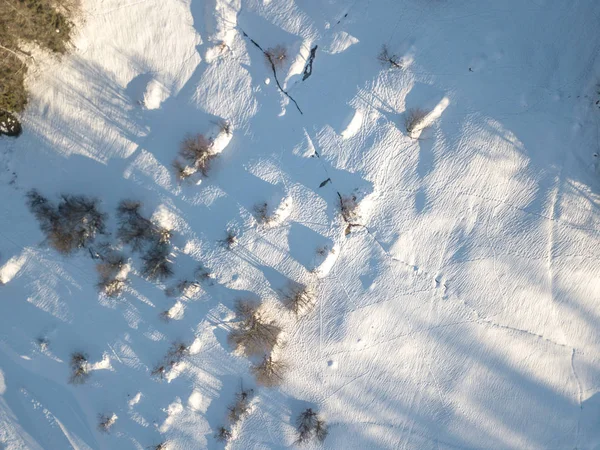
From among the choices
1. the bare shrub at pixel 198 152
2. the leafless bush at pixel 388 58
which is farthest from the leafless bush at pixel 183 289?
the leafless bush at pixel 388 58

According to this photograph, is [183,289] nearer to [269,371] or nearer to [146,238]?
[146,238]

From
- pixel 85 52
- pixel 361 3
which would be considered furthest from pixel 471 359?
pixel 85 52

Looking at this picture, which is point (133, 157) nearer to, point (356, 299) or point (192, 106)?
point (192, 106)

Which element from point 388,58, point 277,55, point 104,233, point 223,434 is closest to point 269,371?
point 223,434

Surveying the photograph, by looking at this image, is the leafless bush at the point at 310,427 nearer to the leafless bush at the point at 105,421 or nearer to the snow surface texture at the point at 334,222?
the snow surface texture at the point at 334,222

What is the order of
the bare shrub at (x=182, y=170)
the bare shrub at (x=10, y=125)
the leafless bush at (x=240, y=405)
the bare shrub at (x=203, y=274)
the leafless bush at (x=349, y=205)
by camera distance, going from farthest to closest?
the leafless bush at (x=240, y=405) < the bare shrub at (x=203, y=274) < the leafless bush at (x=349, y=205) < the bare shrub at (x=182, y=170) < the bare shrub at (x=10, y=125)

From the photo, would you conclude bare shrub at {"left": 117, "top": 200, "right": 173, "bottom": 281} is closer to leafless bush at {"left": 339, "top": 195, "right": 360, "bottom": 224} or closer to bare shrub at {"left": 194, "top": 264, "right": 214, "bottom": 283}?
bare shrub at {"left": 194, "top": 264, "right": 214, "bottom": 283}

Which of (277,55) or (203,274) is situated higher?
(277,55)
